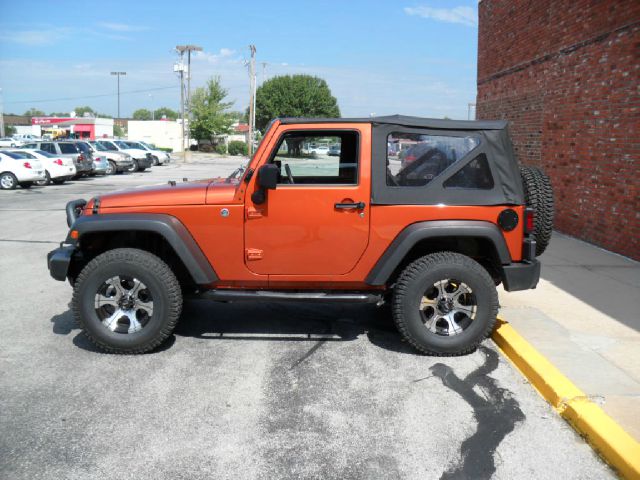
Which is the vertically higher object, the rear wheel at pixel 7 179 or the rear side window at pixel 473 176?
the rear side window at pixel 473 176

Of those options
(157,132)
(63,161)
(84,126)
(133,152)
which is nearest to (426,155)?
(63,161)

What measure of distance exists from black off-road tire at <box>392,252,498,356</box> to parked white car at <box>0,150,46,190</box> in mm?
19705

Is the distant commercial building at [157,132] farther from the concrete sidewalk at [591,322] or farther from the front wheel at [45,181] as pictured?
the concrete sidewalk at [591,322]

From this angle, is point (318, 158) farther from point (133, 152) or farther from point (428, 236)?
point (133, 152)

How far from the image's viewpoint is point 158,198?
16.4ft

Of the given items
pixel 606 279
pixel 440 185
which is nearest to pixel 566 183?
pixel 606 279

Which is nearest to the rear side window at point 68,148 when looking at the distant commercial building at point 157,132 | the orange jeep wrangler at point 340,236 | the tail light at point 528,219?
the orange jeep wrangler at point 340,236

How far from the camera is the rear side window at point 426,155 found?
5.07 metres

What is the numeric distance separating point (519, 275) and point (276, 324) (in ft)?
7.58

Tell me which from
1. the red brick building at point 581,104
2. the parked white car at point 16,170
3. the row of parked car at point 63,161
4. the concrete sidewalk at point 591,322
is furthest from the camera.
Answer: the row of parked car at point 63,161

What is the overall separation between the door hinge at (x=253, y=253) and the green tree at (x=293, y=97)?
71.3m

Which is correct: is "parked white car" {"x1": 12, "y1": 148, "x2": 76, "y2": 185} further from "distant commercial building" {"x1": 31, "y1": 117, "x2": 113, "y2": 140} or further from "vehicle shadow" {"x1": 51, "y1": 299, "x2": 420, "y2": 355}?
"distant commercial building" {"x1": 31, "y1": 117, "x2": 113, "y2": 140}

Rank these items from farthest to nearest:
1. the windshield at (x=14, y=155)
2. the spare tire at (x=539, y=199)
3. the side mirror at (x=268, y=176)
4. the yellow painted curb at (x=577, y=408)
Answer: the windshield at (x=14, y=155)
the spare tire at (x=539, y=199)
the side mirror at (x=268, y=176)
the yellow painted curb at (x=577, y=408)

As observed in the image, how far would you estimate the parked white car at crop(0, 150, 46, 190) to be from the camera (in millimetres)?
21078
